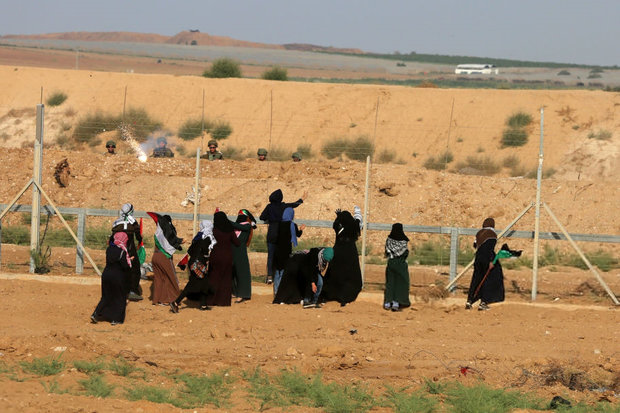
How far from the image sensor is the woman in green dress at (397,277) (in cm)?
1354

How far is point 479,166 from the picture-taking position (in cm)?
3128

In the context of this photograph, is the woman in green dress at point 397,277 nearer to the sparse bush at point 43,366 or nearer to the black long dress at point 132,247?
the black long dress at point 132,247

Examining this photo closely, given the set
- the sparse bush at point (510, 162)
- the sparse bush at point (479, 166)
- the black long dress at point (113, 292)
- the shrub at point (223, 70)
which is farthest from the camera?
the shrub at point (223, 70)

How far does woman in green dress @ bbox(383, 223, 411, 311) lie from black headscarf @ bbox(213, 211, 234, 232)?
2190 millimetres

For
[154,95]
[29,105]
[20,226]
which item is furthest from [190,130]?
[20,226]

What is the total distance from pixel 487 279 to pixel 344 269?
6.25ft

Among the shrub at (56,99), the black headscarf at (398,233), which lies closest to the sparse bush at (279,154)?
the shrub at (56,99)

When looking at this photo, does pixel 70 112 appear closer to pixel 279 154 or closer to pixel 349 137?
pixel 349 137

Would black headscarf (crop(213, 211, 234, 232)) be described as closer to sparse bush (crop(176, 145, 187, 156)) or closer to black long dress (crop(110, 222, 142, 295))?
black long dress (crop(110, 222, 142, 295))

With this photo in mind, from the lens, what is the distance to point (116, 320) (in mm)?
12266

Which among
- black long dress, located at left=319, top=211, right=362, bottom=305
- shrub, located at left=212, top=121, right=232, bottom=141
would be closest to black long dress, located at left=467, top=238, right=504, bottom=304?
black long dress, located at left=319, top=211, right=362, bottom=305

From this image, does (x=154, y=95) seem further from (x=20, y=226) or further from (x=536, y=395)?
(x=536, y=395)

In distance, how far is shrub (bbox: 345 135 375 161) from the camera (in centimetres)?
3172

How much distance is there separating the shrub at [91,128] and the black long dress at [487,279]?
20241mm
